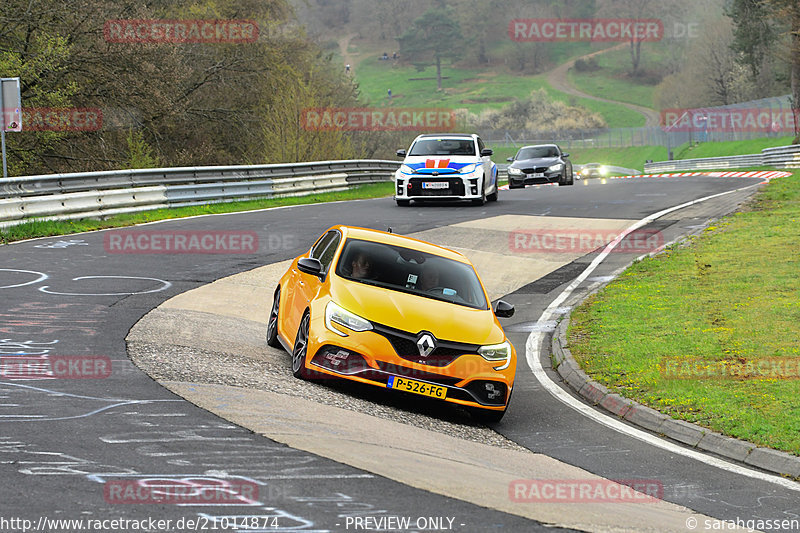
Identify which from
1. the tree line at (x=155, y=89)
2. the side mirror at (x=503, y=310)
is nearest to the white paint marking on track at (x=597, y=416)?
the side mirror at (x=503, y=310)

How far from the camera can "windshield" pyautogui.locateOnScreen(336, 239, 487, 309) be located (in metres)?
10.2

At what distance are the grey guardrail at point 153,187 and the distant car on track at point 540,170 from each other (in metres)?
5.87

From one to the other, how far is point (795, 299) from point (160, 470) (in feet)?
35.5

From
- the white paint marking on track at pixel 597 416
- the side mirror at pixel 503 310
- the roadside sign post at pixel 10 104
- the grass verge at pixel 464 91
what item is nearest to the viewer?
the white paint marking on track at pixel 597 416

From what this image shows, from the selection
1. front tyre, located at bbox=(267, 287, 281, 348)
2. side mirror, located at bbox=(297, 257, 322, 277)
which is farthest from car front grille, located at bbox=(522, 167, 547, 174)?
side mirror, located at bbox=(297, 257, 322, 277)

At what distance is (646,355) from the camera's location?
11.8 meters

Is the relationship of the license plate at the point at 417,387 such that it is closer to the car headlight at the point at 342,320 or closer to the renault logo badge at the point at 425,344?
the renault logo badge at the point at 425,344

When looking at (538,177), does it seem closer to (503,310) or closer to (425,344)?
(503,310)

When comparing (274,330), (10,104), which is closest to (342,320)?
(274,330)

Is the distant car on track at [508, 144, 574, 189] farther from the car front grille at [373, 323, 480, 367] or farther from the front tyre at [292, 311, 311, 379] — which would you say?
the car front grille at [373, 323, 480, 367]

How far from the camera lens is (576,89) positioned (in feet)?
544

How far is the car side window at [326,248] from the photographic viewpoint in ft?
35.2

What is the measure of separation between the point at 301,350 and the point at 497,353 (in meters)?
1.90

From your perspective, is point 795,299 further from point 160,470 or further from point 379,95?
point 379,95
